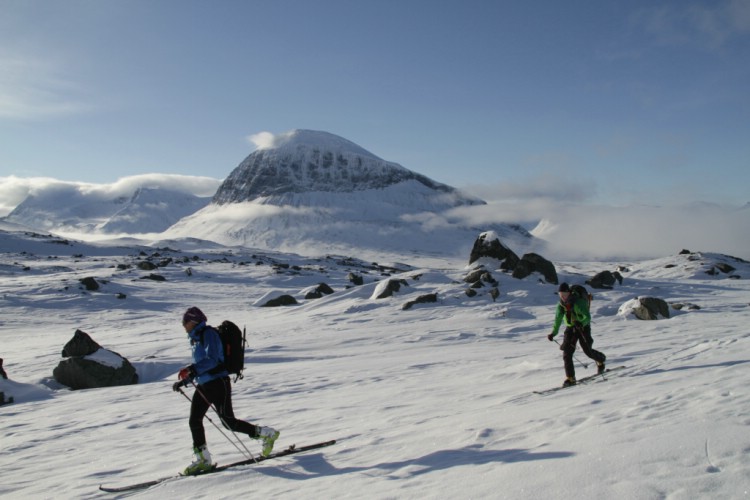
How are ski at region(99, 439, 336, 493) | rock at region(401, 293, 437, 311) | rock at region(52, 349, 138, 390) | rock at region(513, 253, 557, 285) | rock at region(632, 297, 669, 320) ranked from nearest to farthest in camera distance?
ski at region(99, 439, 336, 493) < rock at region(52, 349, 138, 390) < rock at region(632, 297, 669, 320) < rock at region(401, 293, 437, 311) < rock at region(513, 253, 557, 285)

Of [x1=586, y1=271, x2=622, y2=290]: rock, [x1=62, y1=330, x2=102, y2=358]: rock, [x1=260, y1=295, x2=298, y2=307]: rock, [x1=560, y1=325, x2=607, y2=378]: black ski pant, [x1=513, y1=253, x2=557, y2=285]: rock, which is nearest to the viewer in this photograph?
[x1=560, y1=325, x2=607, y2=378]: black ski pant

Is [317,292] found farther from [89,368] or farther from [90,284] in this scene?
[89,368]

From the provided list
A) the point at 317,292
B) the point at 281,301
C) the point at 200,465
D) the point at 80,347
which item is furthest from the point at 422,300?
the point at 200,465

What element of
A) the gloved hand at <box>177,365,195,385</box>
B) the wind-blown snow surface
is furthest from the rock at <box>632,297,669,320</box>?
the gloved hand at <box>177,365,195,385</box>

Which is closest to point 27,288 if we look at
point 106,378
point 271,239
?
point 106,378

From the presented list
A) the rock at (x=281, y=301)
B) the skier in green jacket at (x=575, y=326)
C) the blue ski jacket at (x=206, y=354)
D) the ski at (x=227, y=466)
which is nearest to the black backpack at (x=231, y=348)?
the blue ski jacket at (x=206, y=354)

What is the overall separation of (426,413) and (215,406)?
11.6ft

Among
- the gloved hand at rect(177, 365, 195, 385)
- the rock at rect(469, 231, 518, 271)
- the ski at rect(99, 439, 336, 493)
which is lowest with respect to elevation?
the ski at rect(99, 439, 336, 493)

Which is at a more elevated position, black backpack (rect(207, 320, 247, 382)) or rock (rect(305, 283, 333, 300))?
black backpack (rect(207, 320, 247, 382))

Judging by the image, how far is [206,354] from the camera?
6.06 meters

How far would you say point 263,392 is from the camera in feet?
37.7

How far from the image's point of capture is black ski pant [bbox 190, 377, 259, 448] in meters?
6.11

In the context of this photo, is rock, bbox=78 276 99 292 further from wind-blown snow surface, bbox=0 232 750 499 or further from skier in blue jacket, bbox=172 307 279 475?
skier in blue jacket, bbox=172 307 279 475

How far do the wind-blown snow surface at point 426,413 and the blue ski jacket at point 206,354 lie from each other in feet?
3.95
